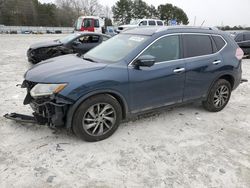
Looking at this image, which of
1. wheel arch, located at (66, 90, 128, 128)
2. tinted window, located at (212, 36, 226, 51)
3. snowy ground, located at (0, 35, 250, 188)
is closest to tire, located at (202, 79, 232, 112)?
snowy ground, located at (0, 35, 250, 188)

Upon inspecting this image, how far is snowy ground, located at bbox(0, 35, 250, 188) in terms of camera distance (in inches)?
104

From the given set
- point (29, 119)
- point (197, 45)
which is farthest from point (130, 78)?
point (29, 119)

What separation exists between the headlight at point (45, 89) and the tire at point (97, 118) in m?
0.38

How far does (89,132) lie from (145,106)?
39.5 inches

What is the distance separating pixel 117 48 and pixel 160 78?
91 cm

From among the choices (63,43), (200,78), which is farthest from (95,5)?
(200,78)

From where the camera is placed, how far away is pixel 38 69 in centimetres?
349

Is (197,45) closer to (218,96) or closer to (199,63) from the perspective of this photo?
(199,63)

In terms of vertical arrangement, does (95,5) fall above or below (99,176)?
above

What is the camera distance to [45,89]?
3.02 metres

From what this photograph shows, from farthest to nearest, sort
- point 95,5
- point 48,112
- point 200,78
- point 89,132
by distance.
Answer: point 95,5 < point 200,78 < point 89,132 < point 48,112

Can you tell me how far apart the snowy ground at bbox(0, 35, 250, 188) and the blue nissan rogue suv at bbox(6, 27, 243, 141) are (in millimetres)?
334

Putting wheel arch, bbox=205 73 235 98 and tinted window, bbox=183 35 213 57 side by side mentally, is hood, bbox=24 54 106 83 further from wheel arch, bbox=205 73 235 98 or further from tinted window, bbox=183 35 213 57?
wheel arch, bbox=205 73 235 98

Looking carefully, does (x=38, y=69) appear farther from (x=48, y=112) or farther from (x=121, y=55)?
(x=121, y=55)
